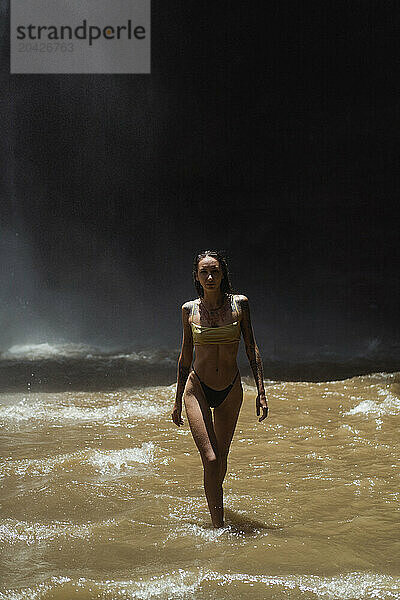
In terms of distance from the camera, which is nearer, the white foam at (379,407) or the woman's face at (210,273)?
the woman's face at (210,273)

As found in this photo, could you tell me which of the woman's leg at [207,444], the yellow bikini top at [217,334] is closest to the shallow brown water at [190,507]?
the woman's leg at [207,444]

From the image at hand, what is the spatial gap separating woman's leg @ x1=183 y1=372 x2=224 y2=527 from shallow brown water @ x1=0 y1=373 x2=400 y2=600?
0.17 metres

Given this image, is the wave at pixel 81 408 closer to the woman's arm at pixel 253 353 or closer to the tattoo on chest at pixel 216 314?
the woman's arm at pixel 253 353

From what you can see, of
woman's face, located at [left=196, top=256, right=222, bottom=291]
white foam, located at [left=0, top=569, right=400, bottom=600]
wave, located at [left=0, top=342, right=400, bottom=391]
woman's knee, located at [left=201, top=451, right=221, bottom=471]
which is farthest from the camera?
wave, located at [left=0, top=342, right=400, bottom=391]

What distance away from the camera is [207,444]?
4301mm

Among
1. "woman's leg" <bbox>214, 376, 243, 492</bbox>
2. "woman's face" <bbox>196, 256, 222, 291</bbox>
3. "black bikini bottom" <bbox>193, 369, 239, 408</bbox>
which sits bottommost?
"woman's leg" <bbox>214, 376, 243, 492</bbox>

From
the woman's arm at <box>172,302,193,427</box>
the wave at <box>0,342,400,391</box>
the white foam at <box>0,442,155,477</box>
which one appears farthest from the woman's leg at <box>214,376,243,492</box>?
the wave at <box>0,342,400,391</box>

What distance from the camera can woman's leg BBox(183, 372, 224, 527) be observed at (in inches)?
169

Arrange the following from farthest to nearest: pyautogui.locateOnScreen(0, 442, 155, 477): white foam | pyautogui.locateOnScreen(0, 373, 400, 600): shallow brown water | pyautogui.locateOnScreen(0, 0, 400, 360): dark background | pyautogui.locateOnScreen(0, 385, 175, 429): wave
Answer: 1. pyautogui.locateOnScreen(0, 0, 400, 360): dark background
2. pyautogui.locateOnScreen(0, 385, 175, 429): wave
3. pyautogui.locateOnScreen(0, 442, 155, 477): white foam
4. pyautogui.locateOnScreen(0, 373, 400, 600): shallow brown water

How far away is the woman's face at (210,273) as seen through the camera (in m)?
4.48

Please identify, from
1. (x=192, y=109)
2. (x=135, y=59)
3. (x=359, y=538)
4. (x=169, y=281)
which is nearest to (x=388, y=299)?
(x=169, y=281)

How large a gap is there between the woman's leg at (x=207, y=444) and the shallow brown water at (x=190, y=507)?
0.56 ft

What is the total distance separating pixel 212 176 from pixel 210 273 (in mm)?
13944

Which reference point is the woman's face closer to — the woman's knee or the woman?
the woman
